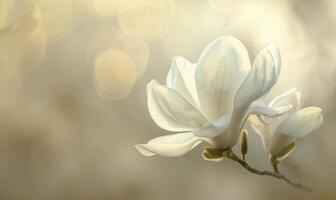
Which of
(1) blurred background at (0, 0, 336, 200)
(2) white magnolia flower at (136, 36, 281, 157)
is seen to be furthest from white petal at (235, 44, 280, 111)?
(1) blurred background at (0, 0, 336, 200)

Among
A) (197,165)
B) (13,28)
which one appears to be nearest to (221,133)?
(197,165)

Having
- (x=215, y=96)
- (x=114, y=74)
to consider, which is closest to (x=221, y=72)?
(x=215, y=96)

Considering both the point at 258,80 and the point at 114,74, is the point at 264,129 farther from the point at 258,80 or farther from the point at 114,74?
the point at 114,74

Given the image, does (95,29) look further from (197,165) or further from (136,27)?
(197,165)

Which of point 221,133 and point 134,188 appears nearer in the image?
point 221,133

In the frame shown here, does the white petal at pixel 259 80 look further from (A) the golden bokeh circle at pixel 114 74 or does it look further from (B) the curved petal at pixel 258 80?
(A) the golden bokeh circle at pixel 114 74

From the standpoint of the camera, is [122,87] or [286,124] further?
[122,87]

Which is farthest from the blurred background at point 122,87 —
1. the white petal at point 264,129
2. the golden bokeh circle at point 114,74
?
the white petal at point 264,129
